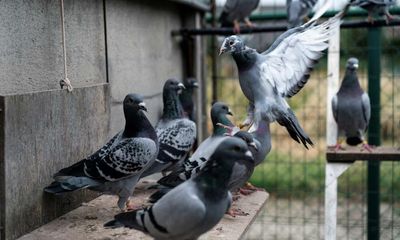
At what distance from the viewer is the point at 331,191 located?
526 centimetres

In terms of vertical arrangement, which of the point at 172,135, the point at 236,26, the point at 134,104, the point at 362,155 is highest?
the point at 236,26

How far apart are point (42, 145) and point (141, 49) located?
235 centimetres

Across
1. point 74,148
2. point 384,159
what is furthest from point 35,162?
point 384,159

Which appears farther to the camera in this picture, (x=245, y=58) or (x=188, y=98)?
(x=188, y=98)

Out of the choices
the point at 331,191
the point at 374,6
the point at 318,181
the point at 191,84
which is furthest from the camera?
the point at 318,181

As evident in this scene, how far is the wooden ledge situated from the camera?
3.22 metres

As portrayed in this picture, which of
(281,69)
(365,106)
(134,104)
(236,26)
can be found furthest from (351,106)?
(134,104)

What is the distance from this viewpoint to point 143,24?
5.59 meters

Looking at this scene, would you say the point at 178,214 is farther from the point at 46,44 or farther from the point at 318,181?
the point at 318,181

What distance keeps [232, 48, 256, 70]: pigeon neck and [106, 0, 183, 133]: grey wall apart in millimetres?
1191

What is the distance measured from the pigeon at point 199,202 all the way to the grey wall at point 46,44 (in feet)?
3.79

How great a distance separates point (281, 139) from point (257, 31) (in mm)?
2819

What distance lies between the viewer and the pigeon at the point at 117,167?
3.45 m

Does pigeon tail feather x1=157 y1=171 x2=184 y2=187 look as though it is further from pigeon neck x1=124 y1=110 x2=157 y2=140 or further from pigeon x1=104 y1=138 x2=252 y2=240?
pigeon x1=104 y1=138 x2=252 y2=240
